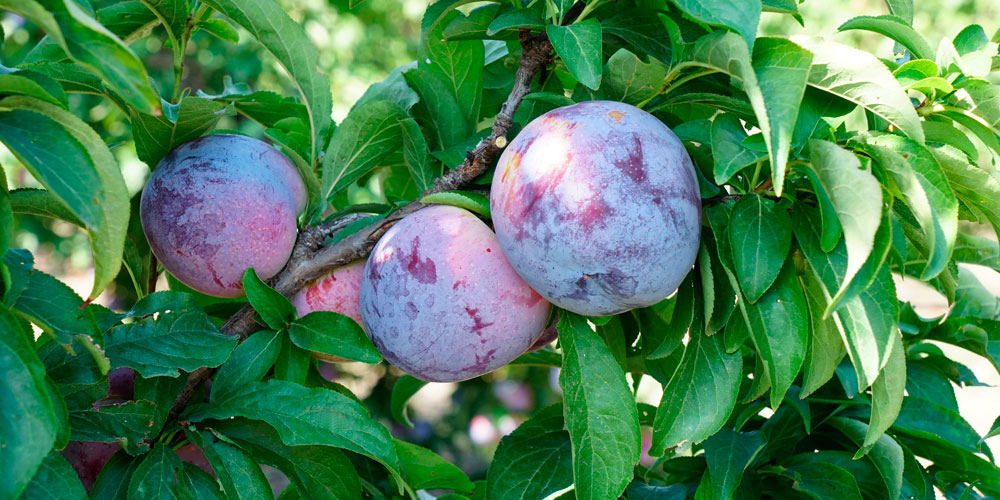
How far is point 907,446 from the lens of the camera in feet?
2.59

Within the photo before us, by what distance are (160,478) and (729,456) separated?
0.48m

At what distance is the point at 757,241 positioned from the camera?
567mm

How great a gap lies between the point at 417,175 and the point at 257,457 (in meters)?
0.30

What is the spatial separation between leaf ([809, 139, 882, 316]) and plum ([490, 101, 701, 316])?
0.10 m

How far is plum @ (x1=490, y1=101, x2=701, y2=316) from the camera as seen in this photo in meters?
0.56

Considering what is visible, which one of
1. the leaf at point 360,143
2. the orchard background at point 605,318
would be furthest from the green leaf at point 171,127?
the leaf at point 360,143

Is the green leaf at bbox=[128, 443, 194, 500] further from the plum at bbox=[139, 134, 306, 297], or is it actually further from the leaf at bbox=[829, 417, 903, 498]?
the leaf at bbox=[829, 417, 903, 498]

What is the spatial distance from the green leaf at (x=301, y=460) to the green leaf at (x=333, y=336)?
0.08 meters

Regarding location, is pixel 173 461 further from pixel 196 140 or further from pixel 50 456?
pixel 196 140

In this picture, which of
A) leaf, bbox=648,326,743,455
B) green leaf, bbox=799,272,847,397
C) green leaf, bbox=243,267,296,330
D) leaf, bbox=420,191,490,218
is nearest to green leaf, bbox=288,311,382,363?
green leaf, bbox=243,267,296,330

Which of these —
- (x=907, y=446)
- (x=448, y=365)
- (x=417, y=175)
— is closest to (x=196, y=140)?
(x=417, y=175)

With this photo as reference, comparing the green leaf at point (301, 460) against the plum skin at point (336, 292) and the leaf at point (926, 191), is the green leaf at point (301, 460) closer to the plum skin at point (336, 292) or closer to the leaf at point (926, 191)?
the plum skin at point (336, 292)

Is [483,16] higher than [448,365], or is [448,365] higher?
[483,16]

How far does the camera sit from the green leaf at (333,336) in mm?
672
